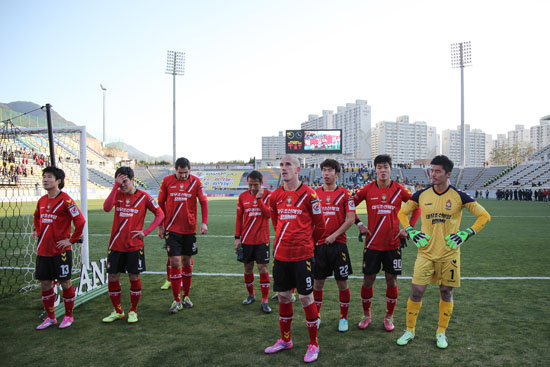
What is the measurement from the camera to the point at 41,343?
14.4 feet

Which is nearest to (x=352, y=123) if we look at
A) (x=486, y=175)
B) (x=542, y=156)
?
(x=486, y=175)

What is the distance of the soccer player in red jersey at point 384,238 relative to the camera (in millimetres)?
4844

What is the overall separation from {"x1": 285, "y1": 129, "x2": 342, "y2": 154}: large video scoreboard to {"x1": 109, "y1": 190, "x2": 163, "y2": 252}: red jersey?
41.2 meters

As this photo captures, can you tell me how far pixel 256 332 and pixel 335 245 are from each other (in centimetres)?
152

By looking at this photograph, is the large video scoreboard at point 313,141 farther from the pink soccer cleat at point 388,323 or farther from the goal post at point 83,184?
the pink soccer cleat at point 388,323

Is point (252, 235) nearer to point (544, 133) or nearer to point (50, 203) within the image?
point (50, 203)

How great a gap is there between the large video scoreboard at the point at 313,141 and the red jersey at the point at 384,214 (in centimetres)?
4124

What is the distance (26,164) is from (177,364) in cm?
1275

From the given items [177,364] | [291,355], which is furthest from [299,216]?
[177,364]

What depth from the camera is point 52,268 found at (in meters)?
4.92

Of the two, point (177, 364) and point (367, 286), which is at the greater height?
point (367, 286)

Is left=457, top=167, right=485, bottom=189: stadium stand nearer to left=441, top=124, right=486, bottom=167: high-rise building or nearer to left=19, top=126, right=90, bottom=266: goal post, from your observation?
left=19, top=126, right=90, bottom=266: goal post

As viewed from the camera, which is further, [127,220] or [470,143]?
[470,143]

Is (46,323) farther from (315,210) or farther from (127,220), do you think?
Answer: (315,210)
